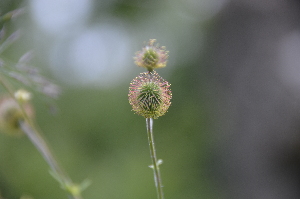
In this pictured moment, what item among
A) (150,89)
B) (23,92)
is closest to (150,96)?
(150,89)

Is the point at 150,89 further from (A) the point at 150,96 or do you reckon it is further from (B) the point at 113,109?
(B) the point at 113,109

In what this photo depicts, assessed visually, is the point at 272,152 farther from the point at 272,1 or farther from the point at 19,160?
the point at 19,160

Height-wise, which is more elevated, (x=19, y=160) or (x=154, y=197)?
(x=19, y=160)

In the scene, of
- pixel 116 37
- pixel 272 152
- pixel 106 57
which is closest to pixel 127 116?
pixel 106 57

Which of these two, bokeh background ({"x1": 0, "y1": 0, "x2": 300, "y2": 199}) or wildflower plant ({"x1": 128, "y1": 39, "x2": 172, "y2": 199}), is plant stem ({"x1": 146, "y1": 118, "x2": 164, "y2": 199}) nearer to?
wildflower plant ({"x1": 128, "y1": 39, "x2": 172, "y2": 199})

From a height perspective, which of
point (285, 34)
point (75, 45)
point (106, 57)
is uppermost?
point (75, 45)

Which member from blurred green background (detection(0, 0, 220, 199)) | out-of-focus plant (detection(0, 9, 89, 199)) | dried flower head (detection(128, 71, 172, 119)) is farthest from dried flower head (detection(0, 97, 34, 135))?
blurred green background (detection(0, 0, 220, 199))
